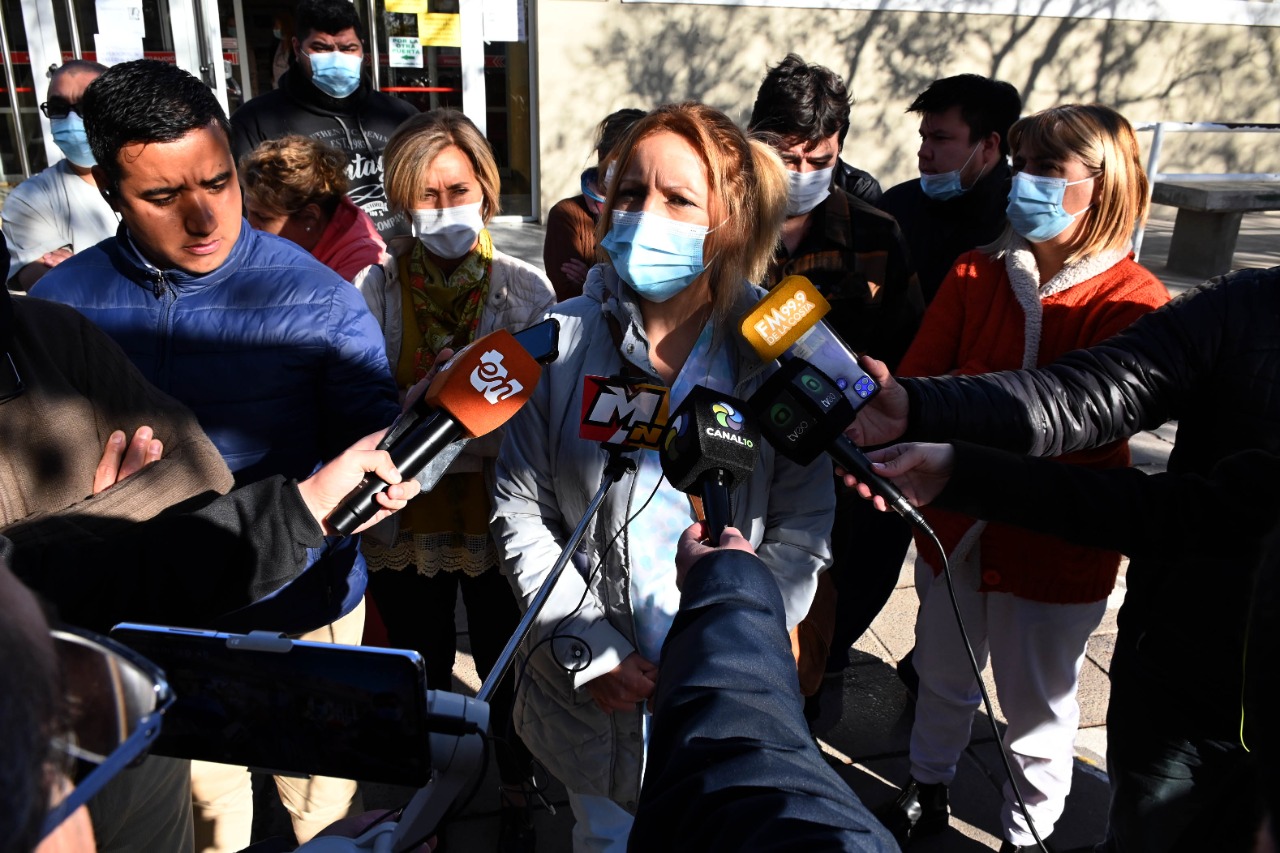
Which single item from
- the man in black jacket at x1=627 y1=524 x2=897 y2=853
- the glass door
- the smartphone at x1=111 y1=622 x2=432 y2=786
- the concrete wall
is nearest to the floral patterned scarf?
the man in black jacket at x1=627 y1=524 x2=897 y2=853

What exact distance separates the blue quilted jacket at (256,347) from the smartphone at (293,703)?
1.17 meters

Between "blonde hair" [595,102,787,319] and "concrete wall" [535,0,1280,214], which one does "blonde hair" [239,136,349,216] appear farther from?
"concrete wall" [535,0,1280,214]

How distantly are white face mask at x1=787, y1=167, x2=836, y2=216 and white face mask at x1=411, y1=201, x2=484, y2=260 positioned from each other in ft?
3.79

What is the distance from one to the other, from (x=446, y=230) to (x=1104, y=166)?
6.44 feet

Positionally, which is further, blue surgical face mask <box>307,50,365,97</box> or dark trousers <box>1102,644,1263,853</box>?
blue surgical face mask <box>307,50,365,97</box>

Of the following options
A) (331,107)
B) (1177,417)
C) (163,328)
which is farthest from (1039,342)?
(331,107)

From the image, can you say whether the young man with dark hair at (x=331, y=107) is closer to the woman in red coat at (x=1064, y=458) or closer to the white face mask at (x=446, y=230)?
the white face mask at (x=446, y=230)

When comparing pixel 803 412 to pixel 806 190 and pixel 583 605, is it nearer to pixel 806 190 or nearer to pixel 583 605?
pixel 583 605

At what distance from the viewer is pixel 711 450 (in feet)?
5.13

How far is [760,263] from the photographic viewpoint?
2.27 metres

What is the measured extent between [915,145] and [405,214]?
8.35 m

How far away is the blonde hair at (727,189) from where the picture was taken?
212cm

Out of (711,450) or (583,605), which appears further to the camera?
(583,605)

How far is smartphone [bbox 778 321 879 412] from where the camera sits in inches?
73.4
